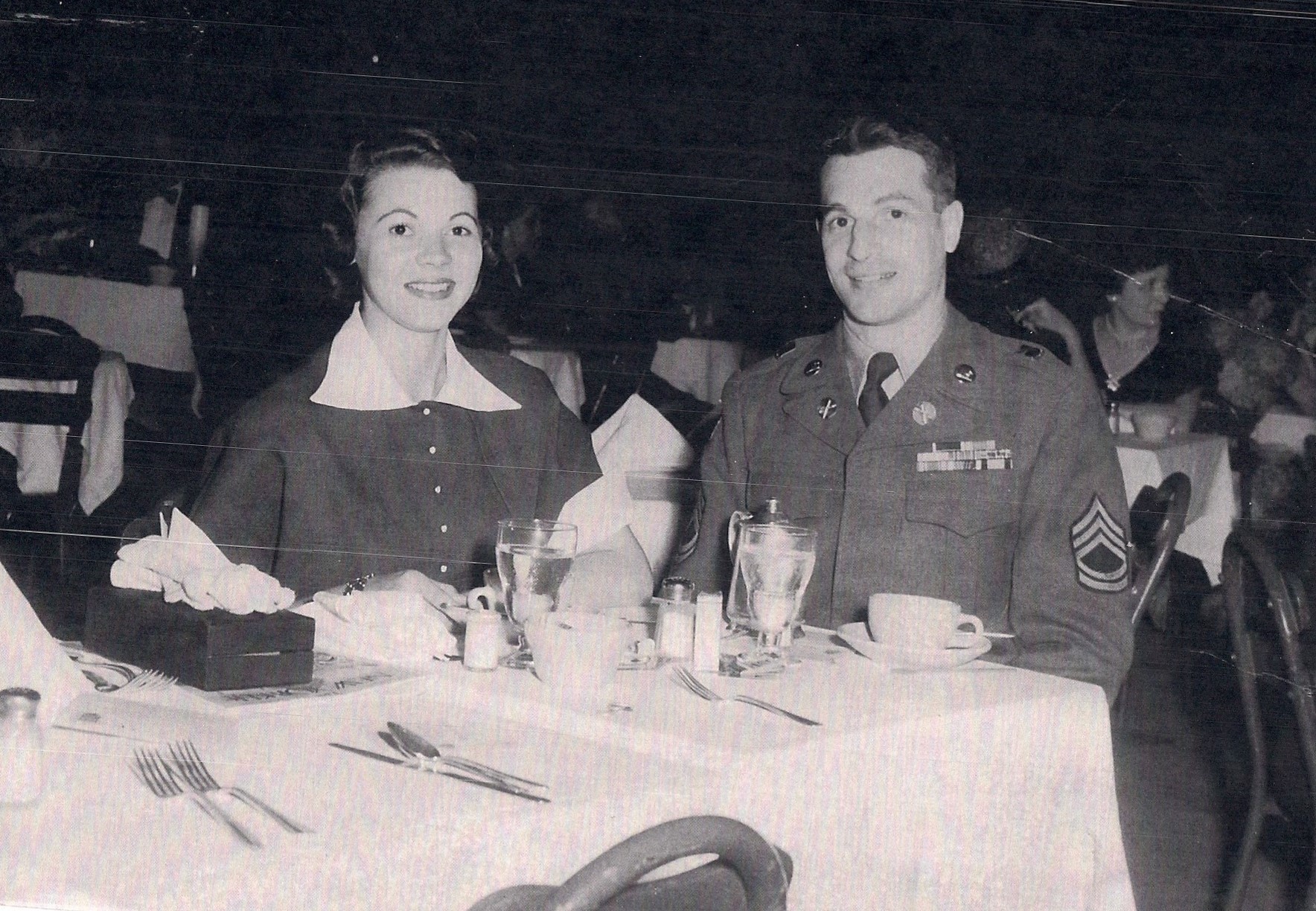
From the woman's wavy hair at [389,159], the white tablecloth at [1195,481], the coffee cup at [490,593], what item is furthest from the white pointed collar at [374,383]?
the white tablecloth at [1195,481]

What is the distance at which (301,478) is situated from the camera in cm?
165

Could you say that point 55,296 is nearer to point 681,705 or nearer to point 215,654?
point 215,654

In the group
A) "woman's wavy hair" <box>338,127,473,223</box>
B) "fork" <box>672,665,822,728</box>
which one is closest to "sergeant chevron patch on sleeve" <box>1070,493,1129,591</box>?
"fork" <box>672,665,822,728</box>

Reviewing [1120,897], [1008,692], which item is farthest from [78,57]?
[1120,897]

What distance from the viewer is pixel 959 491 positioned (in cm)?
162

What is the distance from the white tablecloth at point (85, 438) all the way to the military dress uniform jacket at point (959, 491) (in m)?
1.16

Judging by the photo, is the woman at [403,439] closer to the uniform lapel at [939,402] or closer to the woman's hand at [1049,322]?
the uniform lapel at [939,402]

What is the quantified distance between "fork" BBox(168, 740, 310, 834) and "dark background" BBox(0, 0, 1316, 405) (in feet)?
4.20

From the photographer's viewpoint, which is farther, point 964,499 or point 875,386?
point 875,386

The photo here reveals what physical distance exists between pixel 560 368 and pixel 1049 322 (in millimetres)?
1136

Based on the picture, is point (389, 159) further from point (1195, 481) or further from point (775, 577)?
point (1195, 481)

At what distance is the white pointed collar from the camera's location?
1716mm

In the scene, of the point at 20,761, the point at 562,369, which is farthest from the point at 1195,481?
the point at 20,761

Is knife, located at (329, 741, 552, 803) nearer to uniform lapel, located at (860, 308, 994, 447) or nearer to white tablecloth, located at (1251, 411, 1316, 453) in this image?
uniform lapel, located at (860, 308, 994, 447)
